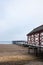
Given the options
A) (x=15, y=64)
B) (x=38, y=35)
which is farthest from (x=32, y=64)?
(x=38, y=35)

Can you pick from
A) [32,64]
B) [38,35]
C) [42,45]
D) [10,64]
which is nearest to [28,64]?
[32,64]

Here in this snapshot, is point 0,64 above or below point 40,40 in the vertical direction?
below

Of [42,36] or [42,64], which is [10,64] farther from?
[42,36]

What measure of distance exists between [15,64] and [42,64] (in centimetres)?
292

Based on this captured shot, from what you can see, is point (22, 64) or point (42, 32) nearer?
point (22, 64)

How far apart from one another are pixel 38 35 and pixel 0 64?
1151 cm

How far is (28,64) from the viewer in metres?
20.4

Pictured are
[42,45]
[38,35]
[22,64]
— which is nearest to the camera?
[22,64]

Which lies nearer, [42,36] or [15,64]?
[15,64]

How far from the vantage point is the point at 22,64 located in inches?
799

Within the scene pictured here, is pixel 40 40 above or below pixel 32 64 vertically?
above

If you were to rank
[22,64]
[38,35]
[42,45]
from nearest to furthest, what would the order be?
[22,64]
[42,45]
[38,35]

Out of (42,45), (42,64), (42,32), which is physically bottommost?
(42,64)

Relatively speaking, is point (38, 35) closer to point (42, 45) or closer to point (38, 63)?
point (42, 45)
